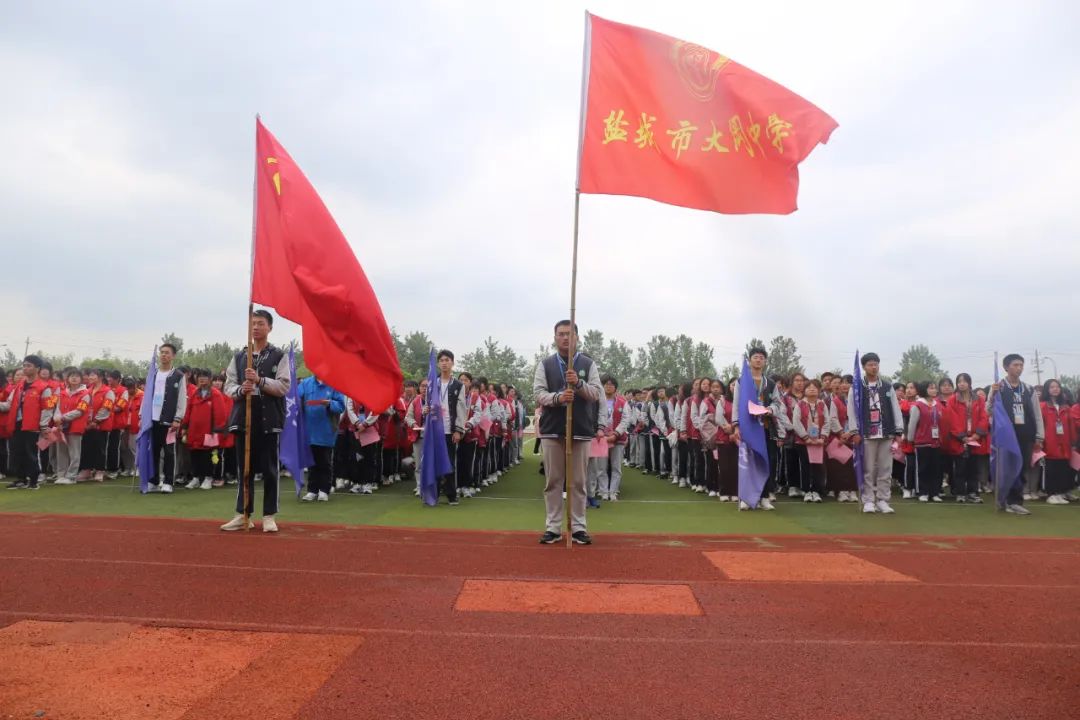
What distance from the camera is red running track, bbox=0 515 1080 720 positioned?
3.13 meters

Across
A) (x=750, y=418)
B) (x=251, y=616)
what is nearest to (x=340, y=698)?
(x=251, y=616)

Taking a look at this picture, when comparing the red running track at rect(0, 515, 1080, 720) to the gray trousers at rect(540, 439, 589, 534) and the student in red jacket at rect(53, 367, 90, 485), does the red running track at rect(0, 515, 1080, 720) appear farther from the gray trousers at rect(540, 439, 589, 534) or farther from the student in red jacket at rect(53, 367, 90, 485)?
the student in red jacket at rect(53, 367, 90, 485)

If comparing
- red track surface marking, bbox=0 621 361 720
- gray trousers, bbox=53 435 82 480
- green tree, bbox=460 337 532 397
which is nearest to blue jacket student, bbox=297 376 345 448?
gray trousers, bbox=53 435 82 480

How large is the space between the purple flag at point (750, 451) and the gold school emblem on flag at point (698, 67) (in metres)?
4.48

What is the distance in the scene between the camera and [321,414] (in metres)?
10.9

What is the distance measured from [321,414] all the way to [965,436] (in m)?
9.69

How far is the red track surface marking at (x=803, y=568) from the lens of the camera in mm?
5562

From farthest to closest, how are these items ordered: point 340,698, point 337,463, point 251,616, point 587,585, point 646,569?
1. point 337,463
2. point 646,569
3. point 587,585
4. point 251,616
5. point 340,698

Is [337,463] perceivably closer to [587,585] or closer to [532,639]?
[587,585]

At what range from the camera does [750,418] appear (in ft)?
33.6

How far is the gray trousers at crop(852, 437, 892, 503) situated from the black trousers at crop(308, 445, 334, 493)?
7.53 metres

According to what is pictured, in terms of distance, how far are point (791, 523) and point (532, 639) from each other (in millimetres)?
5961

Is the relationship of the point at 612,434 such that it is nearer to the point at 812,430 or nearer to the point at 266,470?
the point at 812,430

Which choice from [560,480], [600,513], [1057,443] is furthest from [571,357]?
[1057,443]
